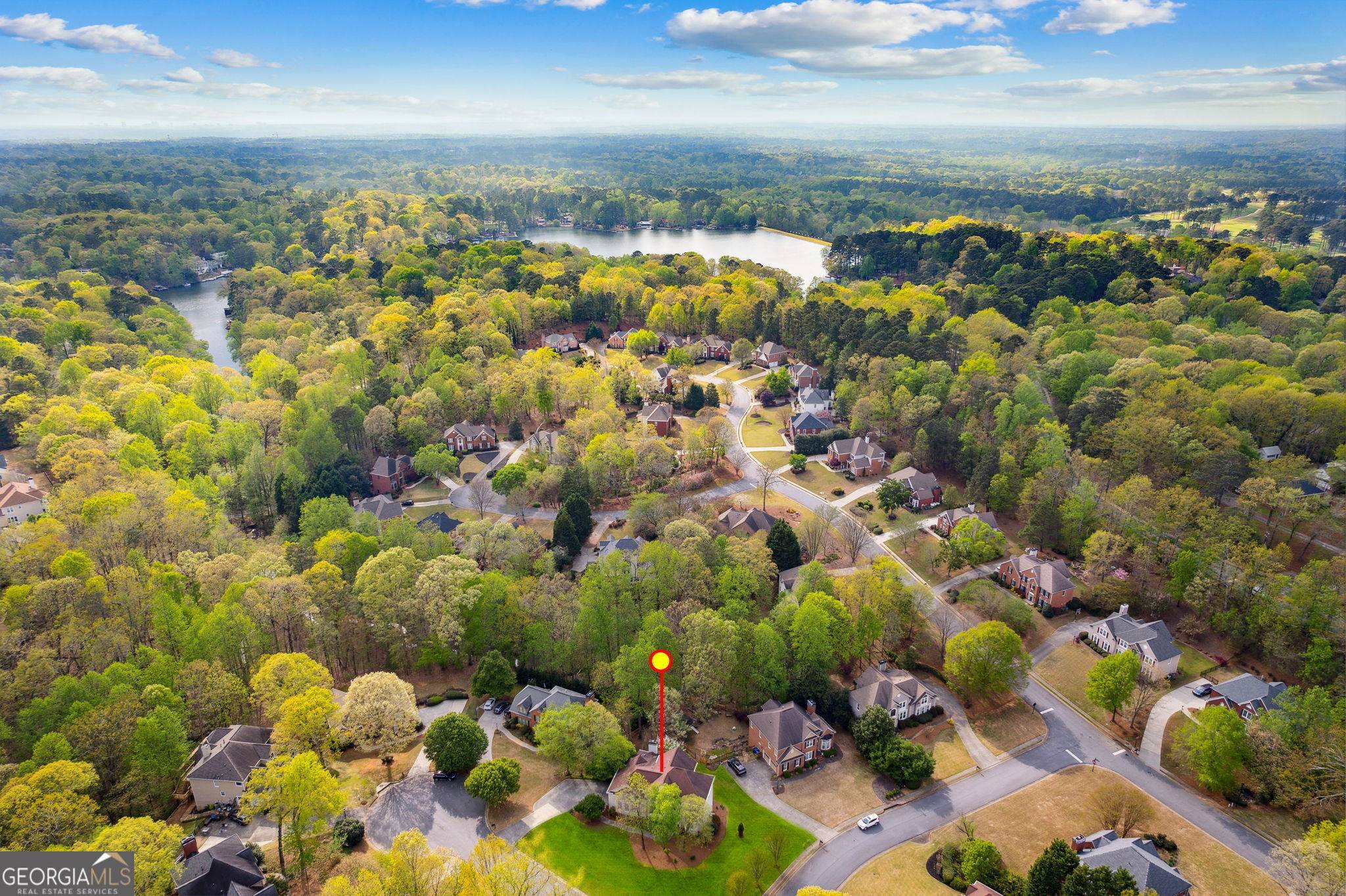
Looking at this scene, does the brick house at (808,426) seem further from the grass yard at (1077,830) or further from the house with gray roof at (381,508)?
the grass yard at (1077,830)

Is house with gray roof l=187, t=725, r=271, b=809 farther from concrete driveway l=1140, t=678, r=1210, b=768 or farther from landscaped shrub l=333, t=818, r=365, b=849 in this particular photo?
concrete driveway l=1140, t=678, r=1210, b=768

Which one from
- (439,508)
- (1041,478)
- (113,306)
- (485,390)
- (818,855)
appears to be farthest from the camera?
(113,306)

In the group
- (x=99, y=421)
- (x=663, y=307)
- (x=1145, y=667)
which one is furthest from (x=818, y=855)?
(x=663, y=307)

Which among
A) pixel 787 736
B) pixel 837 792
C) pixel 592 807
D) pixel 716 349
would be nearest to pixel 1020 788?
pixel 837 792

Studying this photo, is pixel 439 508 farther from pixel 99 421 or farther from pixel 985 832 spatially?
pixel 985 832

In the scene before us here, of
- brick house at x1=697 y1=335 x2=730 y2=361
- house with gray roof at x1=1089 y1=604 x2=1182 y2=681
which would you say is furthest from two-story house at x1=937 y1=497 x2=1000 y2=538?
brick house at x1=697 y1=335 x2=730 y2=361

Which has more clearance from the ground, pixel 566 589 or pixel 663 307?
pixel 663 307
